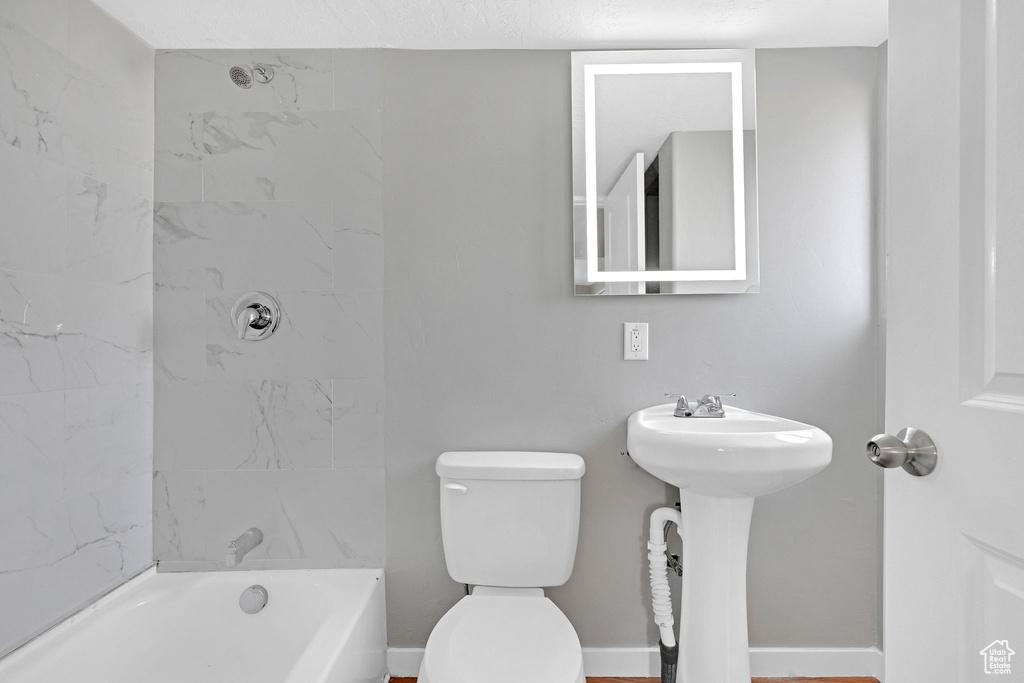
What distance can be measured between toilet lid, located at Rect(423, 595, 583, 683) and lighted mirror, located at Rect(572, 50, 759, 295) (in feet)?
3.07

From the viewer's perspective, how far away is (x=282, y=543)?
1.71 metres

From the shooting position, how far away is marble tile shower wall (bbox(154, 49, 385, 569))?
169 centimetres

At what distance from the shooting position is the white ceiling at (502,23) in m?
1.48

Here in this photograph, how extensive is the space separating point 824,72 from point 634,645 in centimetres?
192

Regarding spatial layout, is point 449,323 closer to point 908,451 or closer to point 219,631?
point 219,631

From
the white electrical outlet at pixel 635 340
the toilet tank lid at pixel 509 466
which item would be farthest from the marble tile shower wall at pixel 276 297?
the white electrical outlet at pixel 635 340

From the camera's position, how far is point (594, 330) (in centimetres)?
170

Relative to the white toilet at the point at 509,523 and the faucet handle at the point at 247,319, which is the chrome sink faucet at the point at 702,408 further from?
the faucet handle at the point at 247,319

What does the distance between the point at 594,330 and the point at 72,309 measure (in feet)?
4.71

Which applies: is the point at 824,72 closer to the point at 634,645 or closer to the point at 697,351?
the point at 697,351

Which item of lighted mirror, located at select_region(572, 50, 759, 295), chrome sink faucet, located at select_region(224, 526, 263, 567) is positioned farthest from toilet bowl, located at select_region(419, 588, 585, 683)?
lighted mirror, located at select_region(572, 50, 759, 295)

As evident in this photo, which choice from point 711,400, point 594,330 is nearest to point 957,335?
point 711,400

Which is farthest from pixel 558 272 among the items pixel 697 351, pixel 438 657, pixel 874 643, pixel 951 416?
pixel 874 643

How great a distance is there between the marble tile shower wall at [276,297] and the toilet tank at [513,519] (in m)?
0.32
